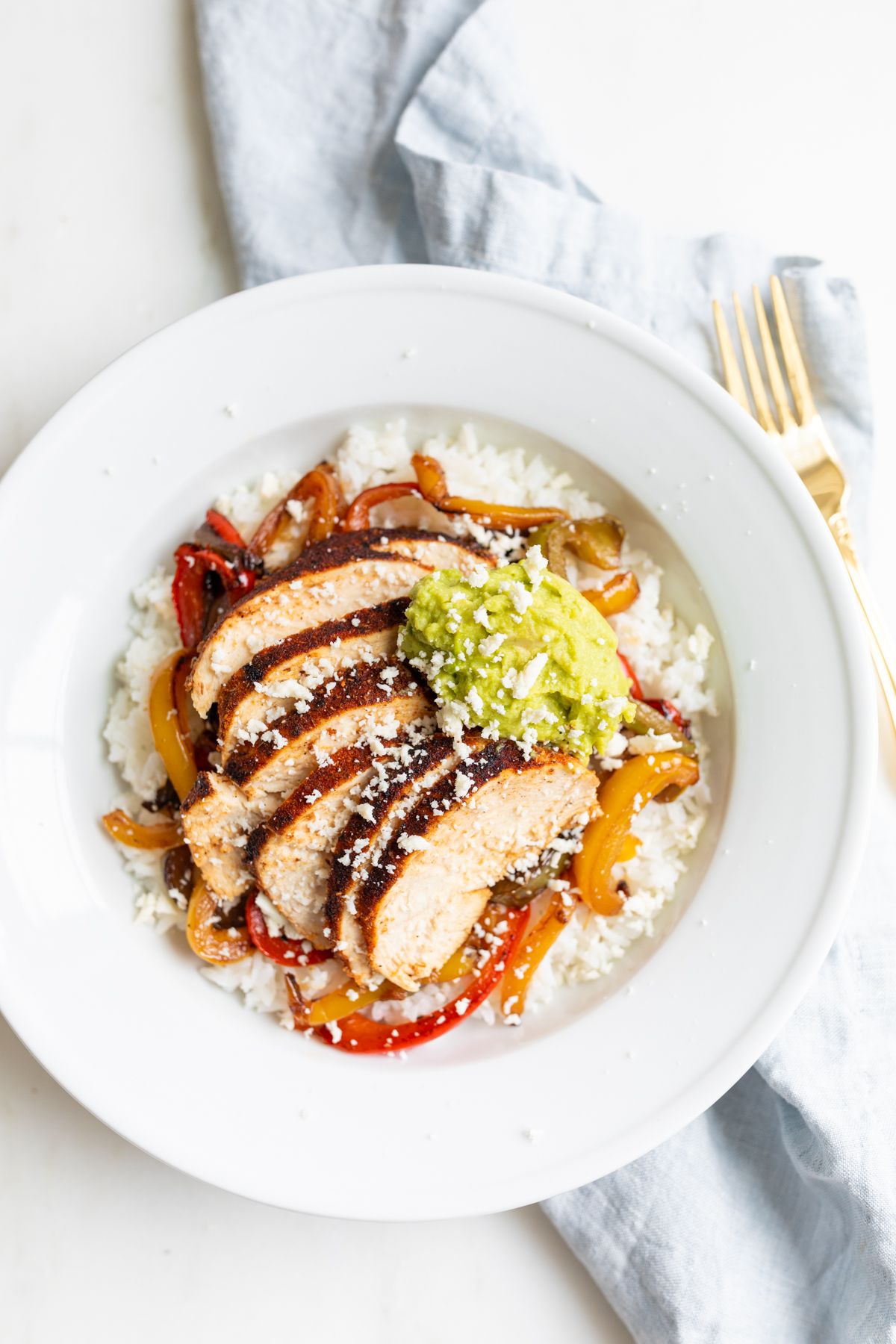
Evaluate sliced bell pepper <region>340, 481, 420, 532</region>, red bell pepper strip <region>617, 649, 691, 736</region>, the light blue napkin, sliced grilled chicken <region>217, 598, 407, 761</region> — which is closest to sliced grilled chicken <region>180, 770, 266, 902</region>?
sliced grilled chicken <region>217, 598, 407, 761</region>

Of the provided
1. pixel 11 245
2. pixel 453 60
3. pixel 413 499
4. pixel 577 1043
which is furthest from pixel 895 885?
pixel 11 245

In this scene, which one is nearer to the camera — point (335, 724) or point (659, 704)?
point (335, 724)

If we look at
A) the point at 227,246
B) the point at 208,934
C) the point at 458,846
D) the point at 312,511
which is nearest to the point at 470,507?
the point at 312,511

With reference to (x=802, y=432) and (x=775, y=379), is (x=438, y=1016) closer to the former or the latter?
(x=802, y=432)

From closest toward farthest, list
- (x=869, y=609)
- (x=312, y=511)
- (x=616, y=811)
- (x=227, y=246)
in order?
(x=616, y=811)
(x=312, y=511)
(x=869, y=609)
(x=227, y=246)

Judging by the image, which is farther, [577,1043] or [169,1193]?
[169,1193]

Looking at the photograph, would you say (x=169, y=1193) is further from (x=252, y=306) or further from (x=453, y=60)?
(x=453, y=60)
